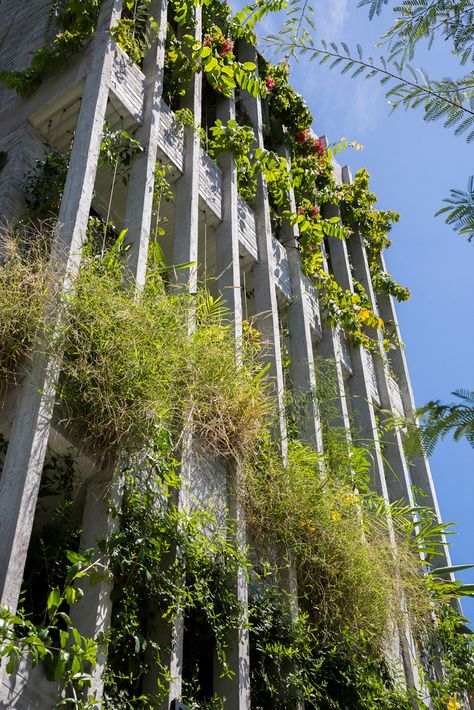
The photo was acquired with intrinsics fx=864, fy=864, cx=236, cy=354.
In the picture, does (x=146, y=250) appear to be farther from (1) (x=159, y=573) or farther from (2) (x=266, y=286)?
(1) (x=159, y=573)

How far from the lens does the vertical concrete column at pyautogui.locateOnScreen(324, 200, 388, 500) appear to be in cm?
792

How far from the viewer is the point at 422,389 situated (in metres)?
10.6

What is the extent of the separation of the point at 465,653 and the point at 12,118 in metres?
5.35

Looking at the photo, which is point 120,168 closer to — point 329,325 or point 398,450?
point 329,325

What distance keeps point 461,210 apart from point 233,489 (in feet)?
9.65

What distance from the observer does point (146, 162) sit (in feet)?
20.7

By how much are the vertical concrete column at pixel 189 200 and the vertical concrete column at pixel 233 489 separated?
1.43ft

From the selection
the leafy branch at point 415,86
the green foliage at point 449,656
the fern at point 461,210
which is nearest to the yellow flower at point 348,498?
the green foliage at point 449,656

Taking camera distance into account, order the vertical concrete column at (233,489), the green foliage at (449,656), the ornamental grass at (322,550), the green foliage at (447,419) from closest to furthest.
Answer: the green foliage at (447,419) < the vertical concrete column at (233,489) < the ornamental grass at (322,550) < the green foliage at (449,656)

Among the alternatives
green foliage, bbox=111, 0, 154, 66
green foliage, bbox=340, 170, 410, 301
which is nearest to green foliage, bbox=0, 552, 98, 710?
green foliage, bbox=111, 0, 154, 66

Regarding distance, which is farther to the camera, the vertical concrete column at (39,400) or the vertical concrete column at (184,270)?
the vertical concrete column at (184,270)

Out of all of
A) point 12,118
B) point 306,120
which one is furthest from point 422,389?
point 12,118

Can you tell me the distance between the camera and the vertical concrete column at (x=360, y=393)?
312 inches

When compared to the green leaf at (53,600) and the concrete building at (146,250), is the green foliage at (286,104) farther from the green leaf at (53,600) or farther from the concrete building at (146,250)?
the green leaf at (53,600)
